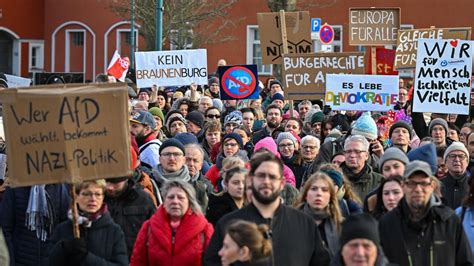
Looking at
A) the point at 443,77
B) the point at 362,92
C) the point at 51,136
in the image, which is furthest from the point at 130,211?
the point at 362,92

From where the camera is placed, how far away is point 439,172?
11562 millimetres

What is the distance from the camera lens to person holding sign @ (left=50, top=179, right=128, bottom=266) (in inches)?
324

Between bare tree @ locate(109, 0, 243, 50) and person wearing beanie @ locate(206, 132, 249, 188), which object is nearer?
person wearing beanie @ locate(206, 132, 249, 188)

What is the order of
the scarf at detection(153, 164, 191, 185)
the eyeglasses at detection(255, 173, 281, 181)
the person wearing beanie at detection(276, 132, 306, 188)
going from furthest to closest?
the person wearing beanie at detection(276, 132, 306, 188), the scarf at detection(153, 164, 191, 185), the eyeglasses at detection(255, 173, 281, 181)

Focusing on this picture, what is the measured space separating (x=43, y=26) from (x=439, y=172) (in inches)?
1676

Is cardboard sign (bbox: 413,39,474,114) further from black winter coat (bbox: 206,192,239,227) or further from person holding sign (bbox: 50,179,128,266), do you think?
person holding sign (bbox: 50,179,128,266)

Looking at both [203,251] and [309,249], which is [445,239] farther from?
[203,251]

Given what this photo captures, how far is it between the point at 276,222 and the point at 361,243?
33.2 inches

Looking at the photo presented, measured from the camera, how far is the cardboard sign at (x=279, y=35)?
59.9ft

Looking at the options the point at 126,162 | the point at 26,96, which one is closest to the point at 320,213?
the point at 126,162

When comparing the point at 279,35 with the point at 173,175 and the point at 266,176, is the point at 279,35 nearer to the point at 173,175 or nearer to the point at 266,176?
the point at 173,175

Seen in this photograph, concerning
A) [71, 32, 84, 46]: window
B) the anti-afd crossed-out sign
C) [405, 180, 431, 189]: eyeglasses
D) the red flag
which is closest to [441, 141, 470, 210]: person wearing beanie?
[405, 180, 431, 189]: eyeglasses

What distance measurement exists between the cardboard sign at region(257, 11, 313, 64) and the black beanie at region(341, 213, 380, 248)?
444 inches

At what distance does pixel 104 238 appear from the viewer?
8.27 m
